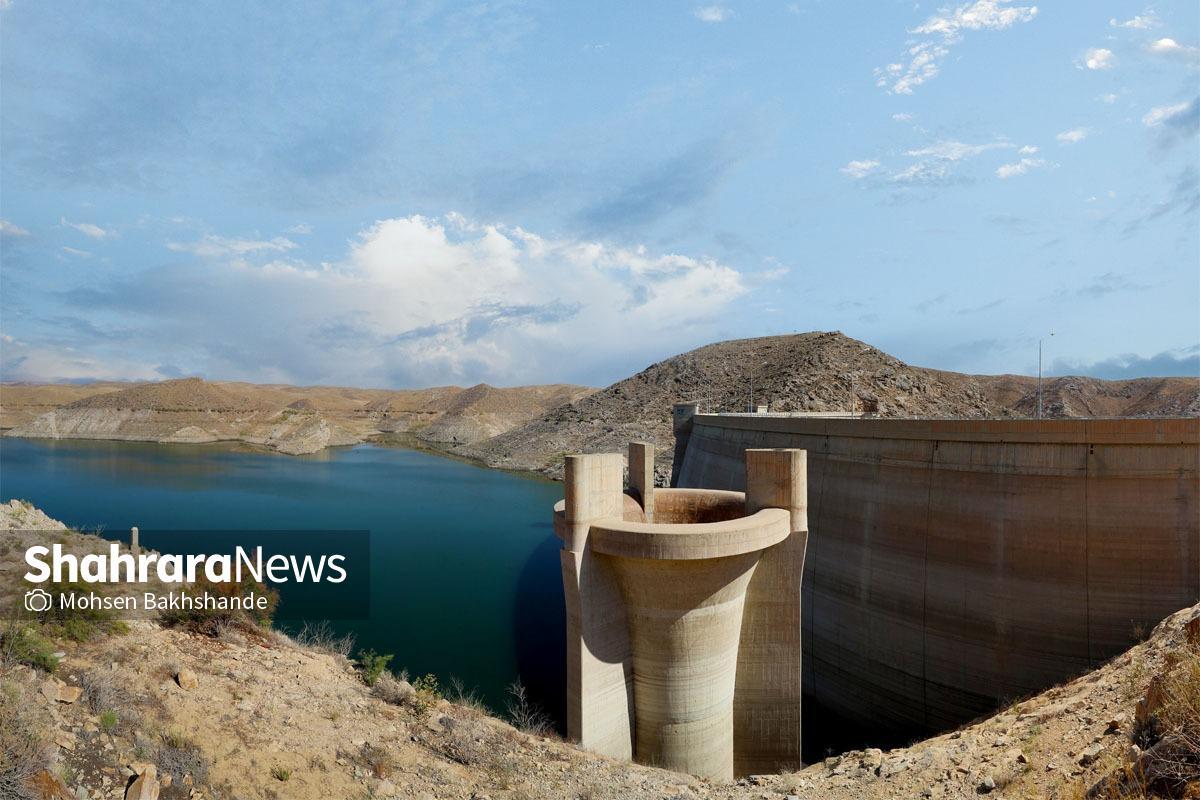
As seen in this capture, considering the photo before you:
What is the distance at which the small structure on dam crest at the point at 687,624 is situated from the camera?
11.0m

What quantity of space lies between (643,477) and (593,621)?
4178 millimetres

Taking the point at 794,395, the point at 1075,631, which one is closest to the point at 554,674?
the point at 1075,631

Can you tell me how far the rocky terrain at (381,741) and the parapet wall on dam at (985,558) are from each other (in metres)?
1.88

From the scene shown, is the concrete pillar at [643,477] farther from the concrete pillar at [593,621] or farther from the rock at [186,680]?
the rock at [186,680]

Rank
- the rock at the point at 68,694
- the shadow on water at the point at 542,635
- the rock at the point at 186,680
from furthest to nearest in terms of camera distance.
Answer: the shadow on water at the point at 542,635 < the rock at the point at 186,680 < the rock at the point at 68,694

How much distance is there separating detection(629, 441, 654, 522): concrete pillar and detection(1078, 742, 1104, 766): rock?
8.81m

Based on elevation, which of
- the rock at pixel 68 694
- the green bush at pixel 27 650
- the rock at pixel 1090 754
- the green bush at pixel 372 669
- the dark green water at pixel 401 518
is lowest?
the dark green water at pixel 401 518

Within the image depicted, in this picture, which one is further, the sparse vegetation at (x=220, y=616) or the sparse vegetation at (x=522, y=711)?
the sparse vegetation at (x=522, y=711)

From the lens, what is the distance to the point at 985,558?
12.1 metres

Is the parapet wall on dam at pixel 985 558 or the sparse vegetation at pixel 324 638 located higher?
the parapet wall on dam at pixel 985 558

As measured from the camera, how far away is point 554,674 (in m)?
16.8

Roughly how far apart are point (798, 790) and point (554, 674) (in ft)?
31.6

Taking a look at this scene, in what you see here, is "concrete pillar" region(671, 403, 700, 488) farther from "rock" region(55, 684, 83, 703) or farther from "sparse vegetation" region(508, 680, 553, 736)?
"rock" region(55, 684, 83, 703)

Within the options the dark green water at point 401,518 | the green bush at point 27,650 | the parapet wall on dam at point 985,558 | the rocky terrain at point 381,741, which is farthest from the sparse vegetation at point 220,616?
the parapet wall on dam at point 985,558
